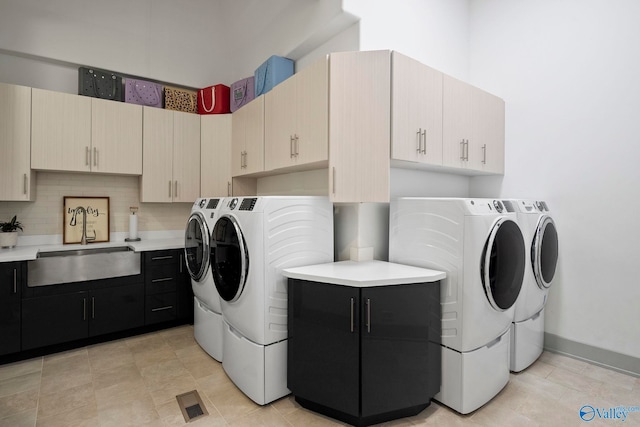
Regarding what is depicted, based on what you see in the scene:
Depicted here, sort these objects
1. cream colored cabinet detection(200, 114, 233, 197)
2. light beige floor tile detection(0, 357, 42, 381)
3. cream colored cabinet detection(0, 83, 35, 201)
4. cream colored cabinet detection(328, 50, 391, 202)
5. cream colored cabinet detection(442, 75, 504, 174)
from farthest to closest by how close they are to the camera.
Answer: cream colored cabinet detection(200, 114, 233, 197) < cream colored cabinet detection(0, 83, 35, 201) < cream colored cabinet detection(442, 75, 504, 174) < light beige floor tile detection(0, 357, 42, 381) < cream colored cabinet detection(328, 50, 391, 202)

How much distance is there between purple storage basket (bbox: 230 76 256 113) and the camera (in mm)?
3440

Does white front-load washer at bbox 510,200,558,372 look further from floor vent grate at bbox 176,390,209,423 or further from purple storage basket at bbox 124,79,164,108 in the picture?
purple storage basket at bbox 124,79,164,108

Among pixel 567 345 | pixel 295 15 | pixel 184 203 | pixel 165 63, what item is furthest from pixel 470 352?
pixel 165 63

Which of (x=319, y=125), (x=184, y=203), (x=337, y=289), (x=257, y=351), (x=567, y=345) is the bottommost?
(x=567, y=345)

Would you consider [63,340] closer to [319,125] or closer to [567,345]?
[319,125]

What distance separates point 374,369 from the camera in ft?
5.74

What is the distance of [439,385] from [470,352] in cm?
30

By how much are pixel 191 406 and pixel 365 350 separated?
1.19 meters

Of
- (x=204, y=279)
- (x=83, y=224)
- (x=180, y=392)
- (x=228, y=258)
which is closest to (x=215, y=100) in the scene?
(x=83, y=224)

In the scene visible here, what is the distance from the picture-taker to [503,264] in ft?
6.68

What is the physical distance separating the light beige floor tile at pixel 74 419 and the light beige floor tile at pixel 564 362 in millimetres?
3344

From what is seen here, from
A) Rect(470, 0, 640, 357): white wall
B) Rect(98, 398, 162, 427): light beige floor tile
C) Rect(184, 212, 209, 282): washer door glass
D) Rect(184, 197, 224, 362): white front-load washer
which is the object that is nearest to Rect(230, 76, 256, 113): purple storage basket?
Rect(184, 197, 224, 362): white front-load washer

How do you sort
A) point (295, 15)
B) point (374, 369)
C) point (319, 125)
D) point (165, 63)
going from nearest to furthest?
point (374, 369) < point (319, 125) < point (295, 15) < point (165, 63)

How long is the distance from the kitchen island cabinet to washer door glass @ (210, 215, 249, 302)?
0.35 meters
